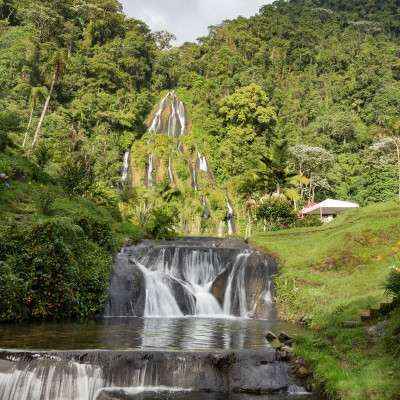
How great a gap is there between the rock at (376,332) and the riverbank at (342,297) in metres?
0.06

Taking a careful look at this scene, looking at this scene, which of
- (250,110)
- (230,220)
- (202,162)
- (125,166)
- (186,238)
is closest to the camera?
(186,238)

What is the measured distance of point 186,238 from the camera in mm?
21781

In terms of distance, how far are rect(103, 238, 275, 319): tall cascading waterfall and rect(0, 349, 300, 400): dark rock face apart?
6.36 meters

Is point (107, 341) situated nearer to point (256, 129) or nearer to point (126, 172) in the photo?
point (126, 172)

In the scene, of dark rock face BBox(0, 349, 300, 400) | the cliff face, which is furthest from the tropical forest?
the cliff face

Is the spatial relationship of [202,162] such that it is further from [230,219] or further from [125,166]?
[125,166]

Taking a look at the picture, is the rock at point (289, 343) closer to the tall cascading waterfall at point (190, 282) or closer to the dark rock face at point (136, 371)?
the dark rock face at point (136, 371)

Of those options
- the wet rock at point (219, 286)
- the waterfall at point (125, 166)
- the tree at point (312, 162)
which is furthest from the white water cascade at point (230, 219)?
the wet rock at point (219, 286)

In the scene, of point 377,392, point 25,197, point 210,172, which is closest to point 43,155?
point 25,197

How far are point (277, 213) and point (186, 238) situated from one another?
6195mm

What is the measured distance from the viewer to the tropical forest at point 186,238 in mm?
6043

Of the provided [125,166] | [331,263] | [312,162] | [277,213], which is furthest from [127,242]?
[312,162]

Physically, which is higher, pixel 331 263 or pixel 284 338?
pixel 331 263

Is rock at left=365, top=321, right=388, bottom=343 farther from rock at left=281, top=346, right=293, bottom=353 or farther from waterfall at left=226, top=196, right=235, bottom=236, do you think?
waterfall at left=226, top=196, right=235, bottom=236
